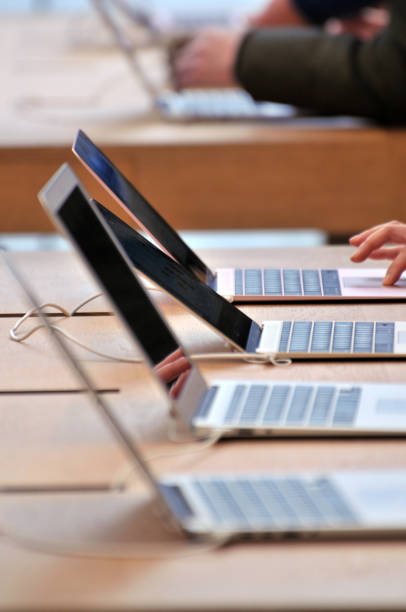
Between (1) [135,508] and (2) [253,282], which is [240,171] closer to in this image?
(2) [253,282]

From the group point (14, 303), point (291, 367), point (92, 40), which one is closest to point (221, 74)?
point (92, 40)

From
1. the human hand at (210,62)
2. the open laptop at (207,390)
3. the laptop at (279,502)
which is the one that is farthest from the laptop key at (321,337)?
the human hand at (210,62)

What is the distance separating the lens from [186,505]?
0.72 metres

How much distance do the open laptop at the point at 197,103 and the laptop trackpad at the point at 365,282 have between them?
995 millimetres

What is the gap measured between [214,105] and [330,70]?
322mm

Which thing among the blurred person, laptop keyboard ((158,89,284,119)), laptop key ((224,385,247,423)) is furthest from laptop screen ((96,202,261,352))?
laptop keyboard ((158,89,284,119))

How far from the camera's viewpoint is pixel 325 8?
2924mm

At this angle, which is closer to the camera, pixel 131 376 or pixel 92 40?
pixel 131 376

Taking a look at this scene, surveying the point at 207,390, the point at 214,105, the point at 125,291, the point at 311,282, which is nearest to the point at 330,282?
the point at 311,282

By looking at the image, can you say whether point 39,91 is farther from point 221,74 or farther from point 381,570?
point 381,570

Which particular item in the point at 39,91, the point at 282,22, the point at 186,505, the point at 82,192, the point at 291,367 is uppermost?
the point at 82,192

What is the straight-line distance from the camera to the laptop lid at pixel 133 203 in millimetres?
1050

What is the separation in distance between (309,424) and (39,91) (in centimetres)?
196

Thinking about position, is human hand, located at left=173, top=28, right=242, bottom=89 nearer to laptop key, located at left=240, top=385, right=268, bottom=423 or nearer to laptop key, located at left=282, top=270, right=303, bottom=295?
laptop key, located at left=282, top=270, right=303, bottom=295
